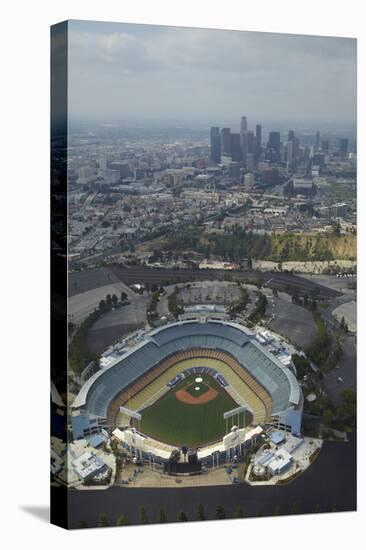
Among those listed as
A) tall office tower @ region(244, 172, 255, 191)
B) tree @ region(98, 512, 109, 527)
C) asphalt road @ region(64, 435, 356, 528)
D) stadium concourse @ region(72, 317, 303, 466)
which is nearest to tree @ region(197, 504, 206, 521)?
asphalt road @ region(64, 435, 356, 528)

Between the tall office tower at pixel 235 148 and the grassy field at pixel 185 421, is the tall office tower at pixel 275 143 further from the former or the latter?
the grassy field at pixel 185 421

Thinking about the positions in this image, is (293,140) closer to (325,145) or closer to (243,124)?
(325,145)

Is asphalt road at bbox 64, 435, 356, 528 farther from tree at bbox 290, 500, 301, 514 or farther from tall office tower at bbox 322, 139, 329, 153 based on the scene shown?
tall office tower at bbox 322, 139, 329, 153

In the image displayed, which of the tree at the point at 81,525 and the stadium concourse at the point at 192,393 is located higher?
the stadium concourse at the point at 192,393

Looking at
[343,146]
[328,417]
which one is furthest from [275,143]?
[328,417]

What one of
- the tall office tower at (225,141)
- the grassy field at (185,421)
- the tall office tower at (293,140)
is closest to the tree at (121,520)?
the grassy field at (185,421)
